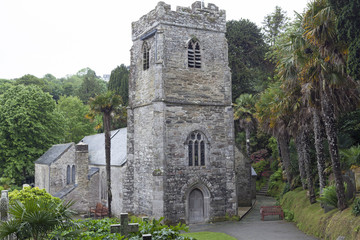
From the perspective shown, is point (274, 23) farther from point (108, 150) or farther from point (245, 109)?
point (108, 150)

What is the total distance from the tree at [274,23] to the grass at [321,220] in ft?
79.1

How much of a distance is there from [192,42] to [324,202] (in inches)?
487

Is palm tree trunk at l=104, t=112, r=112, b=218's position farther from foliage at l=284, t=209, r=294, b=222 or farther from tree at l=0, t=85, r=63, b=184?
tree at l=0, t=85, r=63, b=184

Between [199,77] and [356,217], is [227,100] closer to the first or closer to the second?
[199,77]

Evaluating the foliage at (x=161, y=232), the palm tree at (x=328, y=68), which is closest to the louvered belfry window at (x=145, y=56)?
the palm tree at (x=328, y=68)

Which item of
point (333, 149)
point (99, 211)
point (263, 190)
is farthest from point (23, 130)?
point (333, 149)

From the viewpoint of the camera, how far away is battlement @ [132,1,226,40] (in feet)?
74.2

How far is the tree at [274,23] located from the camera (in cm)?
4306

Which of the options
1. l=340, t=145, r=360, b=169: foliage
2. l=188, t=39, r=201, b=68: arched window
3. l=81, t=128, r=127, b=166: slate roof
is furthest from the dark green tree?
l=81, t=128, r=127, b=166: slate roof

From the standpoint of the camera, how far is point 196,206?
74.9 ft

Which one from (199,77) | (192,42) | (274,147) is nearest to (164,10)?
(192,42)

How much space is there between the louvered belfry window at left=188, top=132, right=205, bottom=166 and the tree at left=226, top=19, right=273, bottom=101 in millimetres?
18984

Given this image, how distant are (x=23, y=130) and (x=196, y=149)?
20.7 meters

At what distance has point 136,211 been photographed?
24094 mm
